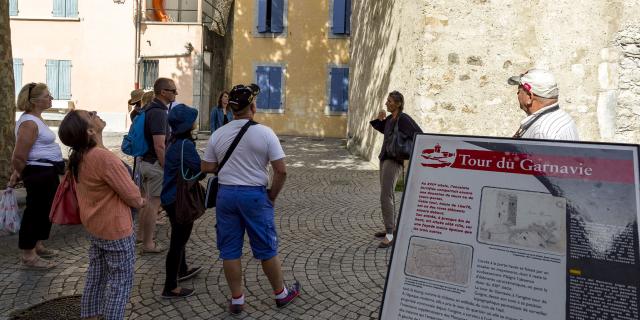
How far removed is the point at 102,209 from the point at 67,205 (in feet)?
0.94

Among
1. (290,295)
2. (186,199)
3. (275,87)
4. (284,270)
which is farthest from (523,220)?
(275,87)

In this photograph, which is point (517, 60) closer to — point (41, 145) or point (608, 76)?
point (608, 76)

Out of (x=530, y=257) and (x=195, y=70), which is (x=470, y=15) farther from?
(x=195, y=70)

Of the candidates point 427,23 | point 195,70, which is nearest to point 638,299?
point 427,23

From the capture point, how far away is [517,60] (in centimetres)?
776

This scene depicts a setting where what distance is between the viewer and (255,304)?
138 inches

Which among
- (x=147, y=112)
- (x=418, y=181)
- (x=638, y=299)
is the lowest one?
(x=638, y=299)

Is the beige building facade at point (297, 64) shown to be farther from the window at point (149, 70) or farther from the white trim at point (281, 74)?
the window at point (149, 70)

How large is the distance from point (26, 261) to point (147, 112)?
1.67 m

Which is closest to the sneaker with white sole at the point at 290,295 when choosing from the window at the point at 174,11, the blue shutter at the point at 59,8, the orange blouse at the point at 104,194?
the orange blouse at the point at 104,194

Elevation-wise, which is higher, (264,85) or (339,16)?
(339,16)

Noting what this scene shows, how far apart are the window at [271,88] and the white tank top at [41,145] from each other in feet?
46.9

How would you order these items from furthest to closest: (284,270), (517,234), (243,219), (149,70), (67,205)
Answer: (149,70) < (284,270) < (243,219) < (67,205) < (517,234)

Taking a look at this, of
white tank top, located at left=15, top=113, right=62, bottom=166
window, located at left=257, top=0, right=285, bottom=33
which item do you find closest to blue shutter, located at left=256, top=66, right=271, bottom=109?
window, located at left=257, top=0, right=285, bottom=33
